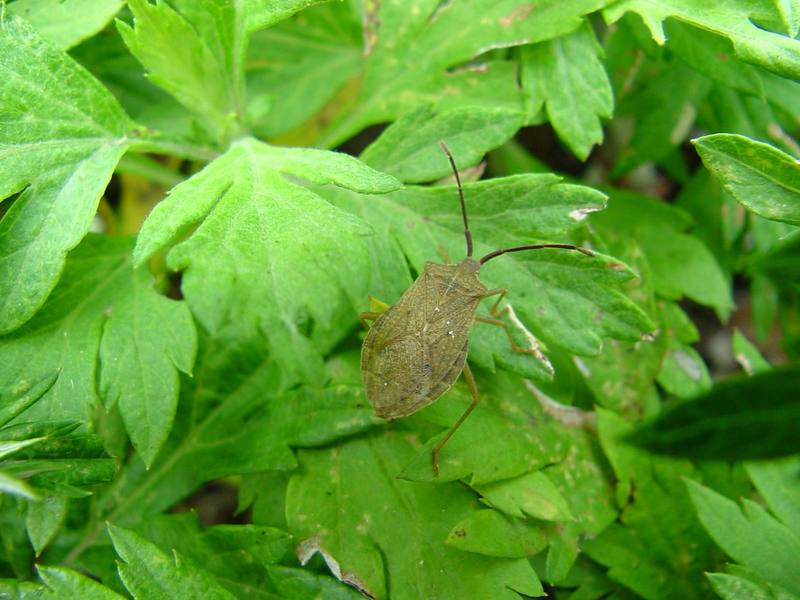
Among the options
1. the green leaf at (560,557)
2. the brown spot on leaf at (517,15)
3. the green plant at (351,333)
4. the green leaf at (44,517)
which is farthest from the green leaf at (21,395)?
the brown spot on leaf at (517,15)

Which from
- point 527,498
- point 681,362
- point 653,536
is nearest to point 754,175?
point 681,362

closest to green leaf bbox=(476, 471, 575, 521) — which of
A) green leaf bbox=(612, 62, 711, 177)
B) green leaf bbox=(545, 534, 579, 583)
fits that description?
green leaf bbox=(545, 534, 579, 583)

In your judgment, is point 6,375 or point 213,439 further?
point 213,439

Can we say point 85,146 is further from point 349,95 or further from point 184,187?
point 349,95

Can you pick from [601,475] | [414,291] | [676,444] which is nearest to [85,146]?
[414,291]

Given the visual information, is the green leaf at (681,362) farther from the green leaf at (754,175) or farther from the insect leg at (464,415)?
the insect leg at (464,415)
